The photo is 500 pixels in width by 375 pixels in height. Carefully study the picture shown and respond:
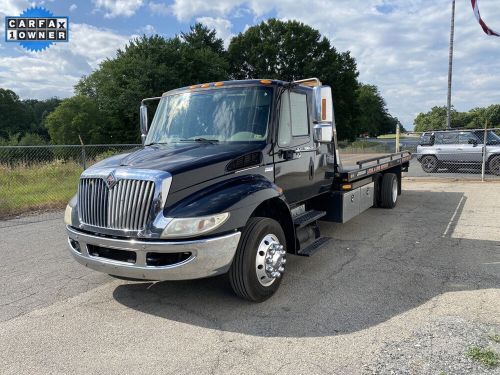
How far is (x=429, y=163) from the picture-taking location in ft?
55.8

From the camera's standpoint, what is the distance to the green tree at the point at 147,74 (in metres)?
36.7

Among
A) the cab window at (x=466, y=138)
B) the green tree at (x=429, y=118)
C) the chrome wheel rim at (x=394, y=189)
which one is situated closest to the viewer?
the chrome wheel rim at (x=394, y=189)

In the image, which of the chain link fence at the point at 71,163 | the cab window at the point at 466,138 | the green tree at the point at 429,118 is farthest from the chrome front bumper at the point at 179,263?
the green tree at the point at 429,118

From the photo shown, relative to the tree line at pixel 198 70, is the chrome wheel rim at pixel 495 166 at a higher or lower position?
lower

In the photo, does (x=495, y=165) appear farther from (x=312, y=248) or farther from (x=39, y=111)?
(x=39, y=111)

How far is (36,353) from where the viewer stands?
3.37 metres

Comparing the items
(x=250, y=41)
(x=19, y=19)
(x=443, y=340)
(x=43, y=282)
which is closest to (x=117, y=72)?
(x=250, y=41)

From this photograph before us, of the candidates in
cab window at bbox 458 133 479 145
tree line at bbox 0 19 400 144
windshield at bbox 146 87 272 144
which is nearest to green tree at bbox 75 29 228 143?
tree line at bbox 0 19 400 144

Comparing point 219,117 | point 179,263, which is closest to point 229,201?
point 179,263

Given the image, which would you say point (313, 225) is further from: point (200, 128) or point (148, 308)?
point (148, 308)

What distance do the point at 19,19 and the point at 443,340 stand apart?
14.6 metres

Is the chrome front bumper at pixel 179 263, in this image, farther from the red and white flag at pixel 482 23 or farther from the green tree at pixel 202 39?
the green tree at pixel 202 39

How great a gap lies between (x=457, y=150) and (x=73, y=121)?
187 feet

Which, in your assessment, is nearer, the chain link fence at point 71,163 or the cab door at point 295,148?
the cab door at point 295,148
